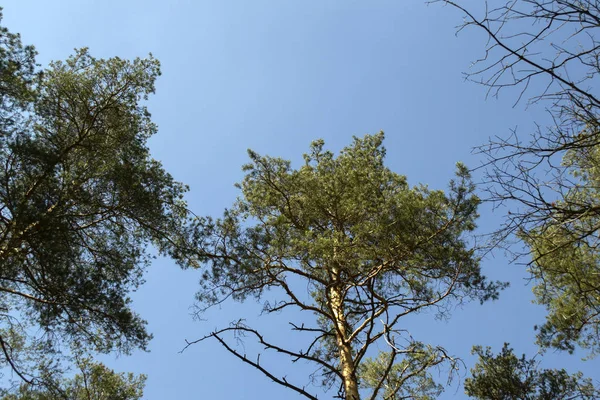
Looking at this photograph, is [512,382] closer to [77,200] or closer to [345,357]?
[345,357]

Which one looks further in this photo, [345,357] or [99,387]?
[99,387]

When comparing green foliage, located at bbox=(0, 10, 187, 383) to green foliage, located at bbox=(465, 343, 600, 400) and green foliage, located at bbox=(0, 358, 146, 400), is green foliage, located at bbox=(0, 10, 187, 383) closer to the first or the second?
Result: green foliage, located at bbox=(0, 358, 146, 400)

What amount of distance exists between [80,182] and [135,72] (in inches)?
95.9

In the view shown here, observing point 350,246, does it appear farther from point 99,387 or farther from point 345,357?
point 99,387

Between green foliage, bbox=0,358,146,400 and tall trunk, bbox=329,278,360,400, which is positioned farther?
green foliage, bbox=0,358,146,400

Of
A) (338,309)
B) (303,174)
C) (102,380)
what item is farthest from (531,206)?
(102,380)

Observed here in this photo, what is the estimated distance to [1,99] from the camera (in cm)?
642

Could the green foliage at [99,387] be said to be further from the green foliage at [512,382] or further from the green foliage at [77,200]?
the green foliage at [512,382]

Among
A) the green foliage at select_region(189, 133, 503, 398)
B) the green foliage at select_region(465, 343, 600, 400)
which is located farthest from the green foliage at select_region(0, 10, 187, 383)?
the green foliage at select_region(465, 343, 600, 400)

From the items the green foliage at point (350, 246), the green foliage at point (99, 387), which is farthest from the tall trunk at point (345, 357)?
the green foliage at point (99, 387)

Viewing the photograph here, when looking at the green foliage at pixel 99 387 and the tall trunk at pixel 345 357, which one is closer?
the tall trunk at pixel 345 357

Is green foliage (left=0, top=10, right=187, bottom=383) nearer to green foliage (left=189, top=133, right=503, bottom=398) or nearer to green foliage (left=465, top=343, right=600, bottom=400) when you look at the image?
green foliage (left=189, top=133, right=503, bottom=398)

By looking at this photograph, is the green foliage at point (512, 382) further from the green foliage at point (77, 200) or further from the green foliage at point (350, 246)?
the green foliage at point (77, 200)

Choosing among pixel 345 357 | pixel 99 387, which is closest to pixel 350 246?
pixel 345 357
